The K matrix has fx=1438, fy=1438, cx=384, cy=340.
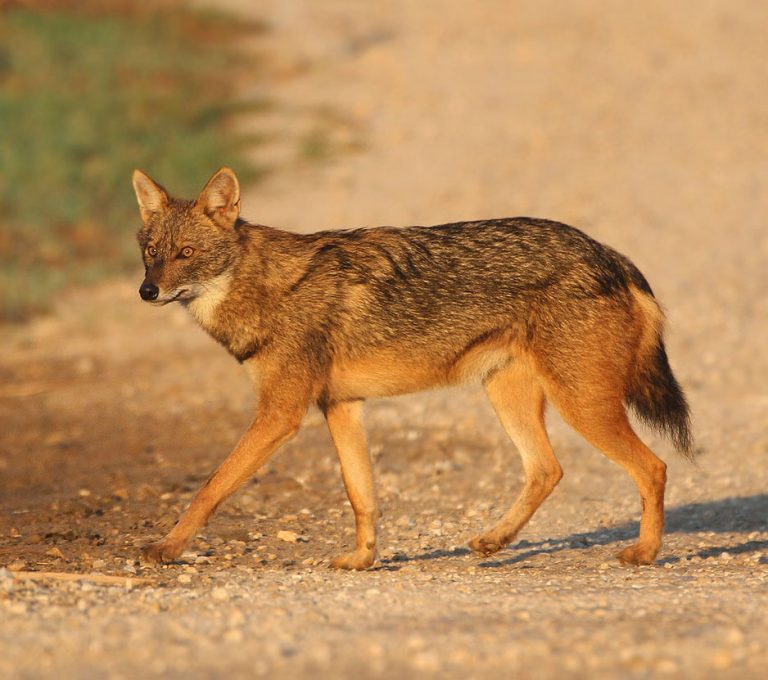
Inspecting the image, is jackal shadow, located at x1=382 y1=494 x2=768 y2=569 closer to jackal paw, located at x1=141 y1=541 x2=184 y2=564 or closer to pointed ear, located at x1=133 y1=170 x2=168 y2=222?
jackal paw, located at x1=141 y1=541 x2=184 y2=564

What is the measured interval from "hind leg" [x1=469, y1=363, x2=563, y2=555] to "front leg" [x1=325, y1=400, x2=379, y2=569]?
80 cm

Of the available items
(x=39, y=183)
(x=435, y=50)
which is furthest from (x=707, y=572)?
(x=435, y=50)

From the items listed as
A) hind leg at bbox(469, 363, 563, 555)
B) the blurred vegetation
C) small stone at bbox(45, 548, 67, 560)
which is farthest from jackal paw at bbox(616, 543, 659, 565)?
the blurred vegetation

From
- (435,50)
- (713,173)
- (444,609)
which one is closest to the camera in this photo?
(444,609)

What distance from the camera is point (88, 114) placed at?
2211 centimetres

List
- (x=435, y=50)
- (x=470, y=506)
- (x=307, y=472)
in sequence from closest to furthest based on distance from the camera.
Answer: (x=470, y=506) → (x=307, y=472) → (x=435, y=50)

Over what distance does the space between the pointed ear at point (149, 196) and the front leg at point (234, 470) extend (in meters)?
1.31

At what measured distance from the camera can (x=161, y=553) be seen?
23.6ft

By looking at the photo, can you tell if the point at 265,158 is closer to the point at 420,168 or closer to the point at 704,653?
the point at 420,168

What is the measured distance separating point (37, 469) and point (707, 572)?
16.3 feet

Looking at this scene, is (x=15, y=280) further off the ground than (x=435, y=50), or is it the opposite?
(x=435, y=50)

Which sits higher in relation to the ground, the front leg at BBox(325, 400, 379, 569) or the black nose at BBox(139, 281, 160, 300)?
the black nose at BBox(139, 281, 160, 300)

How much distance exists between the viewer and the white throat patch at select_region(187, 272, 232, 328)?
768cm

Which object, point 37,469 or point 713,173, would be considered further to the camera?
point 713,173
